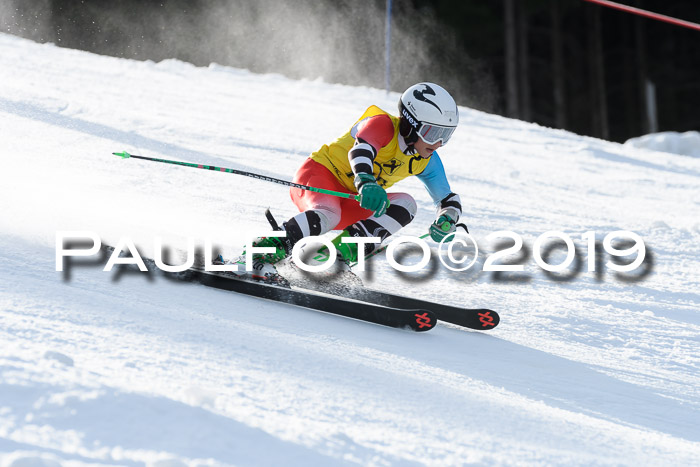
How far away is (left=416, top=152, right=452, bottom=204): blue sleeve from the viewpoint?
3.81 meters

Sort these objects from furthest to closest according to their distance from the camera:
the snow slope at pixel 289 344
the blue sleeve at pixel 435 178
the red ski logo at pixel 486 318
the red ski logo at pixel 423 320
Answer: the blue sleeve at pixel 435 178 → the red ski logo at pixel 486 318 → the red ski logo at pixel 423 320 → the snow slope at pixel 289 344

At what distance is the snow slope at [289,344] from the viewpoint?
184 cm

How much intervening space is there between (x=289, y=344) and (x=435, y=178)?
145 centimetres

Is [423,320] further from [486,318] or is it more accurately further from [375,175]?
[375,175]

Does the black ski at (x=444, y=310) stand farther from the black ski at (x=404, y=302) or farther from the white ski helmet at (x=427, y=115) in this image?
the white ski helmet at (x=427, y=115)

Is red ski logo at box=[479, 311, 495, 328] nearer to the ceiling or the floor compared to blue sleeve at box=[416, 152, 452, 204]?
nearer to the floor

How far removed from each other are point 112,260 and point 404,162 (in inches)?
51.3

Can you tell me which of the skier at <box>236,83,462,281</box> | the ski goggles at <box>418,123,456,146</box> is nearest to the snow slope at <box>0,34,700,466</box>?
the skier at <box>236,83,462,281</box>

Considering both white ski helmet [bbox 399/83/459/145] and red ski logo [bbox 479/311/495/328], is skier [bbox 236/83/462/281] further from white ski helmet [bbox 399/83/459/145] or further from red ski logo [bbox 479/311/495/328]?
red ski logo [bbox 479/311/495/328]

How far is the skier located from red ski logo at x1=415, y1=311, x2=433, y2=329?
445 mm

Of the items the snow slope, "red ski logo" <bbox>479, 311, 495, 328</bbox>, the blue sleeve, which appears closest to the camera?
the snow slope

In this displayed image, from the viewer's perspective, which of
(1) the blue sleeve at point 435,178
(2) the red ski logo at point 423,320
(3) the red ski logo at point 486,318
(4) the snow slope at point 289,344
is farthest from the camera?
(1) the blue sleeve at point 435,178

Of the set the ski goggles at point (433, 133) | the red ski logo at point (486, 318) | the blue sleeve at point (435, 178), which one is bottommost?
the red ski logo at point (486, 318)

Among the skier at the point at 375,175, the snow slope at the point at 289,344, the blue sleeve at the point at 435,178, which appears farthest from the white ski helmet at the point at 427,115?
the snow slope at the point at 289,344
